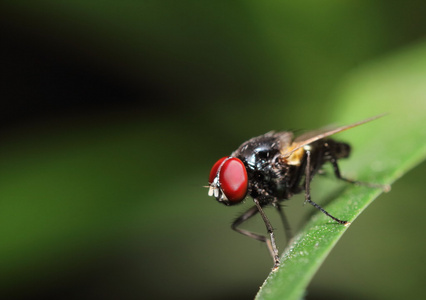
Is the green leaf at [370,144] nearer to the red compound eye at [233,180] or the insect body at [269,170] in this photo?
the insect body at [269,170]

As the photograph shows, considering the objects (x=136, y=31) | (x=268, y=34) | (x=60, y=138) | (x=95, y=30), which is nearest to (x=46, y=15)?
(x=95, y=30)

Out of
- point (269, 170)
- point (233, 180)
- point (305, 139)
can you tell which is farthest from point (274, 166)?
point (233, 180)

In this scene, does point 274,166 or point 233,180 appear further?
→ point 274,166

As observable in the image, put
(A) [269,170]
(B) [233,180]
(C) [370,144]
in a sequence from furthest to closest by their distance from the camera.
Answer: (C) [370,144] < (A) [269,170] < (B) [233,180]

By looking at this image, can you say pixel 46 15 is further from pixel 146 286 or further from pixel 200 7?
pixel 146 286

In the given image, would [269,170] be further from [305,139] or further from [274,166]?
[305,139]

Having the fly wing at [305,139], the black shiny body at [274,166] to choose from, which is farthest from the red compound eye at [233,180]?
the fly wing at [305,139]

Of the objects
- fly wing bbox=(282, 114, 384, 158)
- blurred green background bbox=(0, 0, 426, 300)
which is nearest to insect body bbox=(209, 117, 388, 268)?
fly wing bbox=(282, 114, 384, 158)
